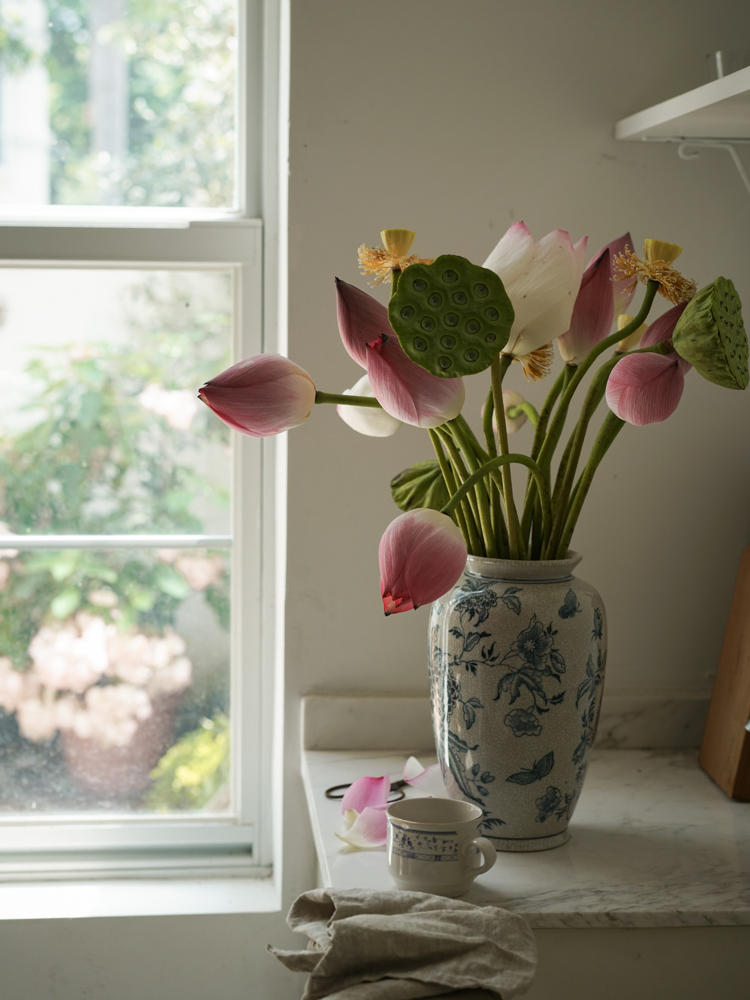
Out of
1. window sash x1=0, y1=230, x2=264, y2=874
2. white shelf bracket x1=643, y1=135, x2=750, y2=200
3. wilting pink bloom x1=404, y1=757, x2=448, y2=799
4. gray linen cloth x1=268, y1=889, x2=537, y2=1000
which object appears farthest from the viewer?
window sash x1=0, y1=230, x2=264, y2=874

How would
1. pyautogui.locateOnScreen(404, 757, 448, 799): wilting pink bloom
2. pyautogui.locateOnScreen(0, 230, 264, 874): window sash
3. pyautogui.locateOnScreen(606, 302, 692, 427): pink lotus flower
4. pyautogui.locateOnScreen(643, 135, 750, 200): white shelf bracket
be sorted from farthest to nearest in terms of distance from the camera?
pyautogui.locateOnScreen(0, 230, 264, 874): window sash < pyautogui.locateOnScreen(643, 135, 750, 200): white shelf bracket < pyautogui.locateOnScreen(404, 757, 448, 799): wilting pink bloom < pyautogui.locateOnScreen(606, 302, 692, 427): pink lotus flower

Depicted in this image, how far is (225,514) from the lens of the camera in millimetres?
1317

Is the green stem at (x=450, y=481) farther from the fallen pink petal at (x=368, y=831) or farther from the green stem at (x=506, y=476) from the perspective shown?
the fallen pink petal at (x=368, y=831)

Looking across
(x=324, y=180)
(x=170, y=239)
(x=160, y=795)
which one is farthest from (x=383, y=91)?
(x=160, y=795)

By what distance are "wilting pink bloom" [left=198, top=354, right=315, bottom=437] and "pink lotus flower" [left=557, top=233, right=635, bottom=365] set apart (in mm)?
259

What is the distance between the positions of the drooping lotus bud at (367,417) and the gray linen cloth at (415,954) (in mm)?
430

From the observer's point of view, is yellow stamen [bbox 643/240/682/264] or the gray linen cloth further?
yellow stamen [bbox 643/240/682/264]

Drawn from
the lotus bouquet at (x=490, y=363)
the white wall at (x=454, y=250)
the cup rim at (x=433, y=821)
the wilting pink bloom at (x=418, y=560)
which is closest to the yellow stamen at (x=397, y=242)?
the lotus bouquet at (x=490, y=363)

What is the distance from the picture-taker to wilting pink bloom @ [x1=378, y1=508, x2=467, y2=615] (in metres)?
0.72

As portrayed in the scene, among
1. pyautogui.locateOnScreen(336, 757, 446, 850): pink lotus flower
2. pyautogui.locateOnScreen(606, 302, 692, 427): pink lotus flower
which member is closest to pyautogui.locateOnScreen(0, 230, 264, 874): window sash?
pyautogui.locateOnScreen(336, 757, 446, 850): pink lotus flower

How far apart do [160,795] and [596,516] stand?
76 cm

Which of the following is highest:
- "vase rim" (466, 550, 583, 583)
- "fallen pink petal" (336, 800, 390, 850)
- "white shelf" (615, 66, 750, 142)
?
"white shelf" (615, 66, 750, 142)

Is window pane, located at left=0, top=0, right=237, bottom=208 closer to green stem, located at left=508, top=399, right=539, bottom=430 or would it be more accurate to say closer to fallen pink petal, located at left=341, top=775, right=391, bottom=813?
green stem, located at left=508, top=399, right=539, bottom=430

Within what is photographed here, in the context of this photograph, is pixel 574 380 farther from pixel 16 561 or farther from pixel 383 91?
pixel 16 561
